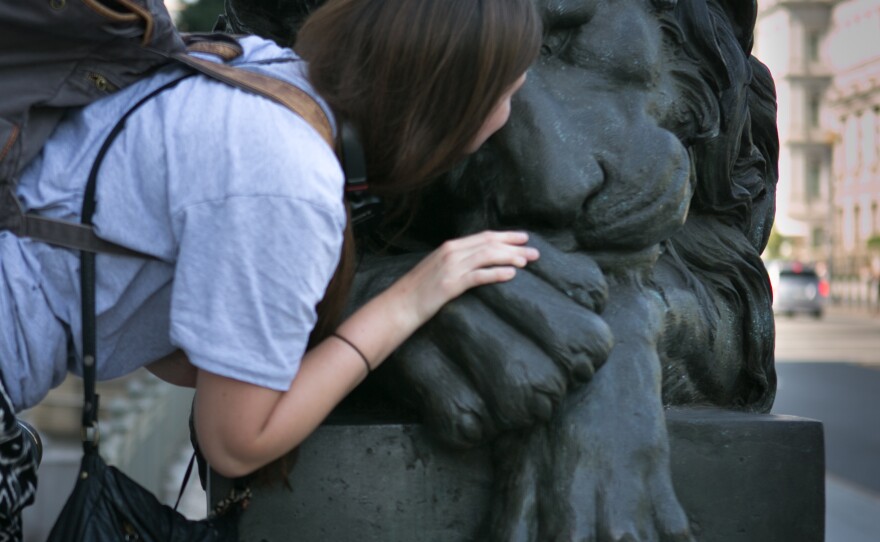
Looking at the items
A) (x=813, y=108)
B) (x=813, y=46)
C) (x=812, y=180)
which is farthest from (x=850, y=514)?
(x=813, y=108)

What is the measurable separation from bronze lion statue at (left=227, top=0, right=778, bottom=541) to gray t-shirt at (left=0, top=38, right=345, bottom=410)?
413 millimetres

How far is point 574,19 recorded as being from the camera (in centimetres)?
260

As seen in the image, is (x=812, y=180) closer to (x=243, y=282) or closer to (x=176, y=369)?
(x=176, y=369)

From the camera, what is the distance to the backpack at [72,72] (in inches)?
80.4

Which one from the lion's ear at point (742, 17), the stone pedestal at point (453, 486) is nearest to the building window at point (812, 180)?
the lion's ear at point (742, 17)

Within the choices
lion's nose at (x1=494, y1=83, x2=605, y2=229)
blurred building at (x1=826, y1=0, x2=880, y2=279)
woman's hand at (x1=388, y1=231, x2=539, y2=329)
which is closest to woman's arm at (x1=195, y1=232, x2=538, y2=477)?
woman's hand at (x1=388, y1=231, x2=539, y2=329)

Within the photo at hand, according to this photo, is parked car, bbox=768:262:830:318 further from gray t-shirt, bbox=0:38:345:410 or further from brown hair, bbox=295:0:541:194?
→ gray t-shirt, bbox=0:38:345:410

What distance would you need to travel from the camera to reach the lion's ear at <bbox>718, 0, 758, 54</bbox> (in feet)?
9.95

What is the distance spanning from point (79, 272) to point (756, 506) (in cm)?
133

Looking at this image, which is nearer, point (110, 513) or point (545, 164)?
point (110, 513)

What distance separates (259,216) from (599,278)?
70 cm

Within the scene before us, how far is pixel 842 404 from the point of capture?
45.2ft

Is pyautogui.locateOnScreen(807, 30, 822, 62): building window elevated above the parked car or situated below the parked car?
below

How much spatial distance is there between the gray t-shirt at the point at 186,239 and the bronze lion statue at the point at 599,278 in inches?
16.3
